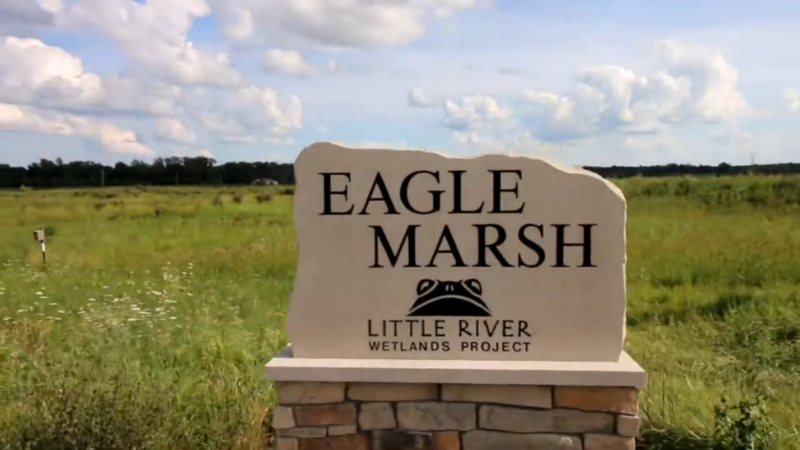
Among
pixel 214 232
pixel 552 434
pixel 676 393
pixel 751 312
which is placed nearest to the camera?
pixel 552 434

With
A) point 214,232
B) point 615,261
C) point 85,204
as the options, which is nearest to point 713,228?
point 214,232

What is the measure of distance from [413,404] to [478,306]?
2.16 feet

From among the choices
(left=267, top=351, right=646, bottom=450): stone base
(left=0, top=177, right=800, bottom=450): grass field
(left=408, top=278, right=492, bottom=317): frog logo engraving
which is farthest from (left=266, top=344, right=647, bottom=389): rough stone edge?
(left=0, top=177, right=800, bottom=450): grass field

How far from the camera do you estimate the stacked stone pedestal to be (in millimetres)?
4352

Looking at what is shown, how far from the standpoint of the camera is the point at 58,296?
10.1 m

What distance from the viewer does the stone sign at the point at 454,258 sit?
4492 millimetres

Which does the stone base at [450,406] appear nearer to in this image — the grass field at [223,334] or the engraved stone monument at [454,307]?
the engraved stone monument at [454,307]

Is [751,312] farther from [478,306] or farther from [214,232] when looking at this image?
[214,232]

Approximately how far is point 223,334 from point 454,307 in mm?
3653

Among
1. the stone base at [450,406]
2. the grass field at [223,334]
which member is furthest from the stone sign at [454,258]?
the grass field at [223,334]

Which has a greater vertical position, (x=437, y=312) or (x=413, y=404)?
(x=437, y=312)

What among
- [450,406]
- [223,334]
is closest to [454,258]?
[450,406]

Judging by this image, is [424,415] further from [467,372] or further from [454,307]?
[454,307]

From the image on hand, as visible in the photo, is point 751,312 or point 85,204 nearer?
point 751,312
